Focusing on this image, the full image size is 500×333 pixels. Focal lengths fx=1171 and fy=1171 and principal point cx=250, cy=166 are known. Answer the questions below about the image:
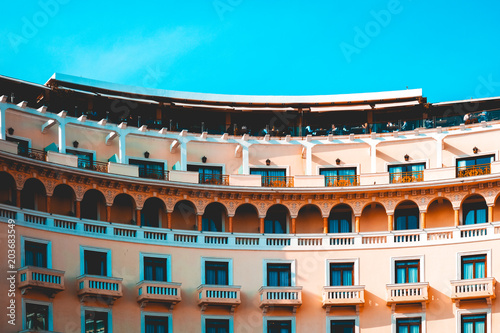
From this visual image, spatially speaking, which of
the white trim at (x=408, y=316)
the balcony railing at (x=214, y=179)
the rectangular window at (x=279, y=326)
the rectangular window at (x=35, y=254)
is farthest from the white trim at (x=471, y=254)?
the rectangular window at (x=35, y=254)

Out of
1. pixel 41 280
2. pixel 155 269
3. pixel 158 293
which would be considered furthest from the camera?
pixel 155 269

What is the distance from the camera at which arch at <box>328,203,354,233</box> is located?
7788 centimetres

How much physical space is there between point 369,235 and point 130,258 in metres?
15.5

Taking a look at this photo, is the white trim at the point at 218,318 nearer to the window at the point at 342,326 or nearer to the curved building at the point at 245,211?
the curved building at the point at 245,211

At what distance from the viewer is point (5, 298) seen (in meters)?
67.6

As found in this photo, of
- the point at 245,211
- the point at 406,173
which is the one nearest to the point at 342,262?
the point at 245,211

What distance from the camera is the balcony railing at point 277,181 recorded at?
79125mm

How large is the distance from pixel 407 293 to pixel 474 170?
1000cm

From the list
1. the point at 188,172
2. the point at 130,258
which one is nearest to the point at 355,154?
the point at 188,172

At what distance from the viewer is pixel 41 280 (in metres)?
68.7

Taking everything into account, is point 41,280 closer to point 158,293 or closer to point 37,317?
point 37,317

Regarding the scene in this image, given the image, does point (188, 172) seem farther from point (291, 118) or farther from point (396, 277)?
point (396, 277)

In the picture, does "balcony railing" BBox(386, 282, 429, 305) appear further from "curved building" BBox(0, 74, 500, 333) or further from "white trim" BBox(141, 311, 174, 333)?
"white trim" BBox(141, 311, 174, 333)

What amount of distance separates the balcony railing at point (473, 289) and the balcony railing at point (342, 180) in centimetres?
1018
